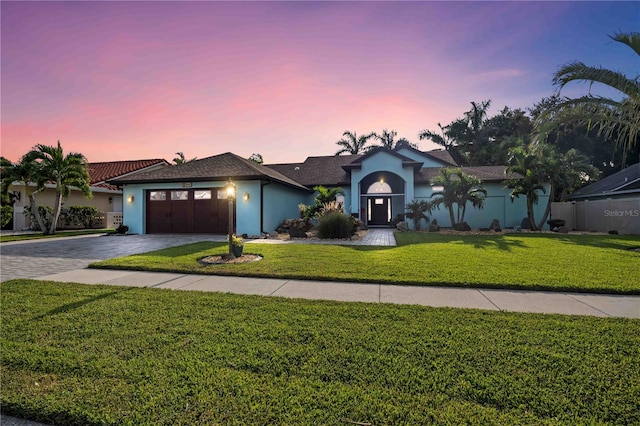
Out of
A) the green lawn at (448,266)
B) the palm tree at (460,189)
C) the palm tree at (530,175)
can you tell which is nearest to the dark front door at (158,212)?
the green lawn at (448,266)

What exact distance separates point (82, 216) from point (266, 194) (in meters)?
15.8

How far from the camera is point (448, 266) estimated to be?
676 centimetres

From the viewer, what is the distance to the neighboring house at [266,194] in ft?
48.7

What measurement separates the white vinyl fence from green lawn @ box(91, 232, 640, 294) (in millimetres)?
8380

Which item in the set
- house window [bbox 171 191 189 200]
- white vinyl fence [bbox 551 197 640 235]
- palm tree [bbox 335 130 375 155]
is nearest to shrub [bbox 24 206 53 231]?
house window [bbox 171 191 189 200]

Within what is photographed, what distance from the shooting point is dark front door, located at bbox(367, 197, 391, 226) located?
2220cm

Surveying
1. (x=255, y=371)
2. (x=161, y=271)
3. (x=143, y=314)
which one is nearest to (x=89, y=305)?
(x=143, y=314)

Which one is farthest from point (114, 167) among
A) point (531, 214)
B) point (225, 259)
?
point (531, 214)

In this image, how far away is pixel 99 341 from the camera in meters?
3.09

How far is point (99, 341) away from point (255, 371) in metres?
1.95

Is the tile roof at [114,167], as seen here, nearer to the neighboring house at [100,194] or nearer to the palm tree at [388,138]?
the neighboring house at [100,194]

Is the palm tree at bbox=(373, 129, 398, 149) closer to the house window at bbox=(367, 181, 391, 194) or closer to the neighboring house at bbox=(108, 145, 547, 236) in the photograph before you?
→ the neighboring house at bbox=(108, 145, 547, 236)

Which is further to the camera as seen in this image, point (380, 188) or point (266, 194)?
point (380, 188)

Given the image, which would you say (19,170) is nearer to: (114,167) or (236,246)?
(114,167)
